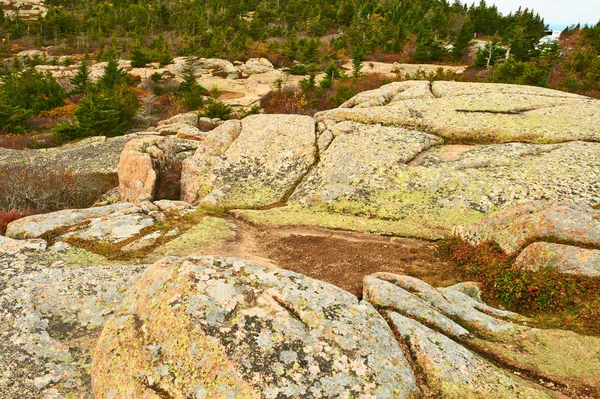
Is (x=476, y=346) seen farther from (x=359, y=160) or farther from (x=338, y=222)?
(x=359, y=160)

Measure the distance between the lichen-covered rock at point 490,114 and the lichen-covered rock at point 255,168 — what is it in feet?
9.68

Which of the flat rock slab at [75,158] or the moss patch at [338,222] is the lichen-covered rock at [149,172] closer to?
the moss patch at [338,222]

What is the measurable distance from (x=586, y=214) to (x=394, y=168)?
6.28 metres

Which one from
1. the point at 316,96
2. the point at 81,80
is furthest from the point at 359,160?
the point at 81,80

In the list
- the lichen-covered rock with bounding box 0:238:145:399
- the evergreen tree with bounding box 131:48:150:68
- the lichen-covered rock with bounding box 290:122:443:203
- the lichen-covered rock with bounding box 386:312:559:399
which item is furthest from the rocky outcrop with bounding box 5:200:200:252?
the evergreen tree with bounding box 131:48:150:68

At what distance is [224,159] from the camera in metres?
16.4

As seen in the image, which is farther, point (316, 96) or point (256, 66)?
point (256, 66)

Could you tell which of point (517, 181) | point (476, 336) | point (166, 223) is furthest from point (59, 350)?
point (517, 181)

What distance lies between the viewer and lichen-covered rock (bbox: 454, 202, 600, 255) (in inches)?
346

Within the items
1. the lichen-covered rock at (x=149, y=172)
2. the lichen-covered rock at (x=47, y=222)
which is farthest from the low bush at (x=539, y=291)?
the lichen-covered rock at (x=149, y=172)

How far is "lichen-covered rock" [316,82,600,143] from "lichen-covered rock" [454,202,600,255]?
6807 mm

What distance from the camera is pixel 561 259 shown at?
8.30 metres

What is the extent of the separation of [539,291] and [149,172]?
14799 mm

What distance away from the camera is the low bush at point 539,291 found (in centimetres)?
697
